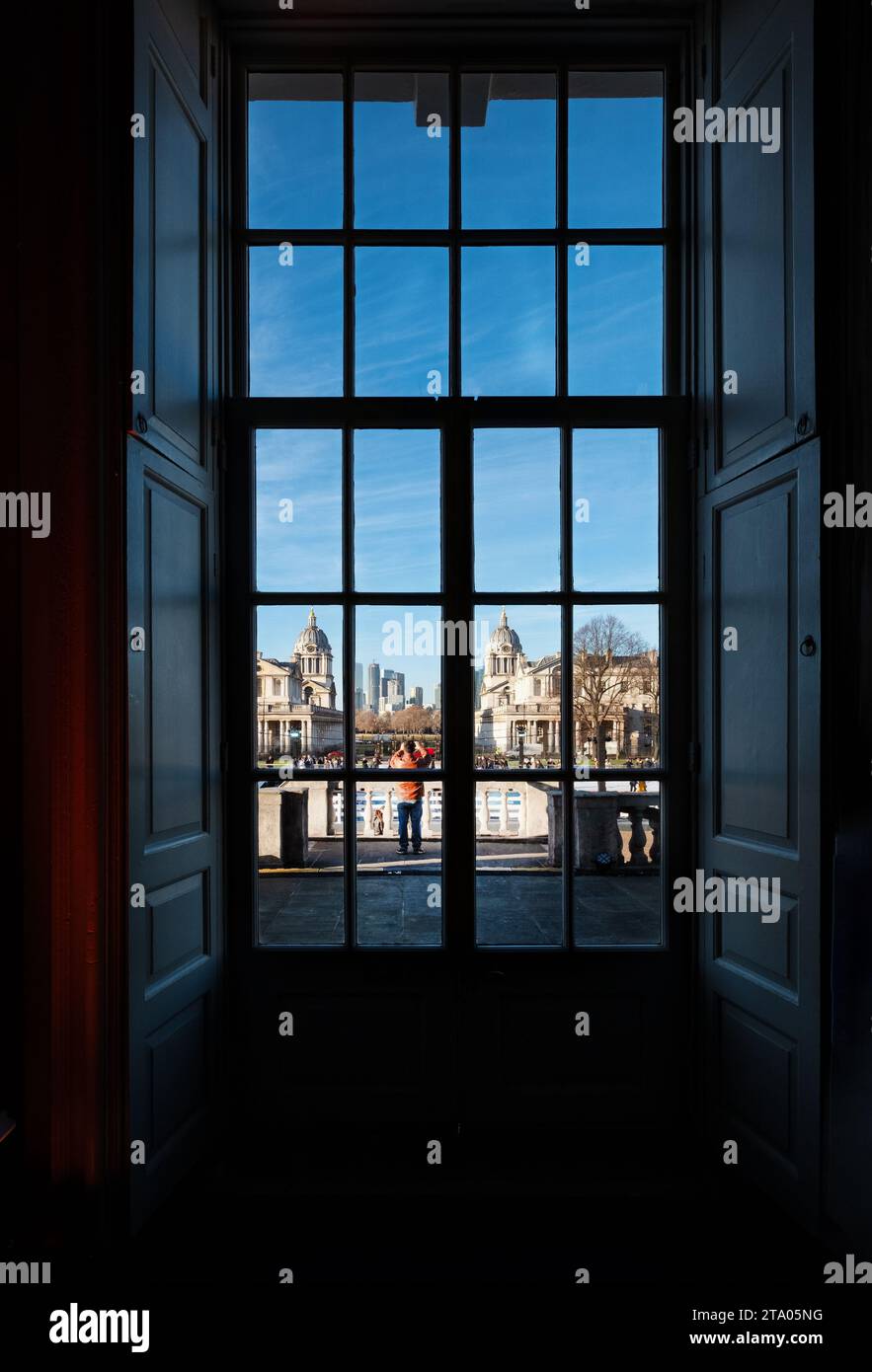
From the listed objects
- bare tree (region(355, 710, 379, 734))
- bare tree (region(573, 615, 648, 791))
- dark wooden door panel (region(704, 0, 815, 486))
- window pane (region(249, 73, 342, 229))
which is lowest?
bare tree (region(355, 710, 379, 734))

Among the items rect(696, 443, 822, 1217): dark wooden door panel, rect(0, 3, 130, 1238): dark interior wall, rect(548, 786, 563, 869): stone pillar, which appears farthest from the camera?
rect(548, 786, 563, 869): stone pillar

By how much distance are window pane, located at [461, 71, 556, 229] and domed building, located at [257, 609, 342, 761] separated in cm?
150

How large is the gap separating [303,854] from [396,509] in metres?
1.18

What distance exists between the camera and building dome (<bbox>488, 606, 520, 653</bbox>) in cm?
241

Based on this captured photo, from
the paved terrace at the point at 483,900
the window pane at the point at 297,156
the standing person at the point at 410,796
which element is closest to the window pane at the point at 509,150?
the window pane at the point at 297,156

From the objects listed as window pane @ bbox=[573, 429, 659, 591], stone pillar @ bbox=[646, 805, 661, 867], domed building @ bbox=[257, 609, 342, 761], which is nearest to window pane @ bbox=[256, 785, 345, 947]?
domed building @ bbox=[257, 609, 342, 761]

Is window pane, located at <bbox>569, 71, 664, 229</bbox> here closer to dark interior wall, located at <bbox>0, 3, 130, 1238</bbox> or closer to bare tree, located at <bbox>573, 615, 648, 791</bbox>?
bare tree, located at <bbox>573, 615, 648, 791</bbox>

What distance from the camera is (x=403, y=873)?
7.89ft

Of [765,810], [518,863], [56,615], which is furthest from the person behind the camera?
[518,863]

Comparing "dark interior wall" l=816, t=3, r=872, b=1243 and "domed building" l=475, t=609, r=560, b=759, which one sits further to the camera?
"domed building" l=475, t=609, r=560, b=759

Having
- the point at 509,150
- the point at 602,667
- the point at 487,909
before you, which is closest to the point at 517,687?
the point at 602,667

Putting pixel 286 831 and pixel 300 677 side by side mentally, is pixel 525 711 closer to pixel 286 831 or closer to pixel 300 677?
pixel 300 677

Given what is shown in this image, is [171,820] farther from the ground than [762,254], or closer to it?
closer to it

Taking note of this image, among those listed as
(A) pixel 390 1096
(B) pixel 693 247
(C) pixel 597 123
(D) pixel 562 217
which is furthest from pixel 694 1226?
(C) pixel 597 123
